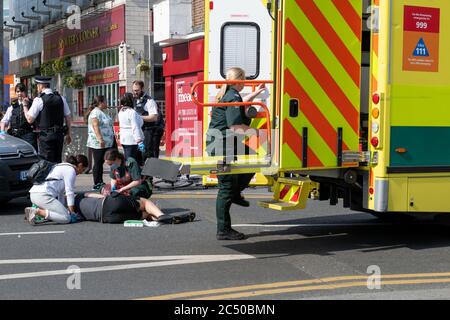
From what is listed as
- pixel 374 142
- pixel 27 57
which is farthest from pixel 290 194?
pixel 27 57

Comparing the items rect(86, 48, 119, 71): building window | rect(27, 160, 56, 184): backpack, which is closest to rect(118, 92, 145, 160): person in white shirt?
rect(27, 160, 56, 184): backpack

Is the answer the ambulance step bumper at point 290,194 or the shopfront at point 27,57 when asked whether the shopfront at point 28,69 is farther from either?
the ambulance step bumper at point 290,194

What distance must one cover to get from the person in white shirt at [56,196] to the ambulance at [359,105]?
104 inches

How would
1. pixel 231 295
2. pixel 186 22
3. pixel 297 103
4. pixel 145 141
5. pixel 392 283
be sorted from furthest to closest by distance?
pixel 186 22, pixel 145 141, pixel 297 103, pixel 392 283, pixel 231 295

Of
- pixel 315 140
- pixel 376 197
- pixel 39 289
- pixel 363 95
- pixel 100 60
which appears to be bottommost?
pixel 39 289

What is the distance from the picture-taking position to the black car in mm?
9492

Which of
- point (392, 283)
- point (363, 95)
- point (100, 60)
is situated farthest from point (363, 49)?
point (100, 60)

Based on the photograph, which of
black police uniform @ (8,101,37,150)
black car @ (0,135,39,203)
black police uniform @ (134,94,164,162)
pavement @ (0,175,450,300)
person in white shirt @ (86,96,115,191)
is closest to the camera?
pavement @ (0,175,450,300)

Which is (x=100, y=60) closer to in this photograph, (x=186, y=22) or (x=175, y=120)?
(x=186, y=22)

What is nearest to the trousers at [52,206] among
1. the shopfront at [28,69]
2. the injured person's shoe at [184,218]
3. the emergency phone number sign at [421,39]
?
the injured person's shoe at [184,218]

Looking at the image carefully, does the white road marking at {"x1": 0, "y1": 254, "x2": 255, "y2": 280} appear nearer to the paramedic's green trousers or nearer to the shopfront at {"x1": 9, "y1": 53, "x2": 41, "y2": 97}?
the paramedic's green trousers

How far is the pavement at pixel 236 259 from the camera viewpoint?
18.3ft

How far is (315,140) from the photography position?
668 cm

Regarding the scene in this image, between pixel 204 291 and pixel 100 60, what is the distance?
89.6ft
